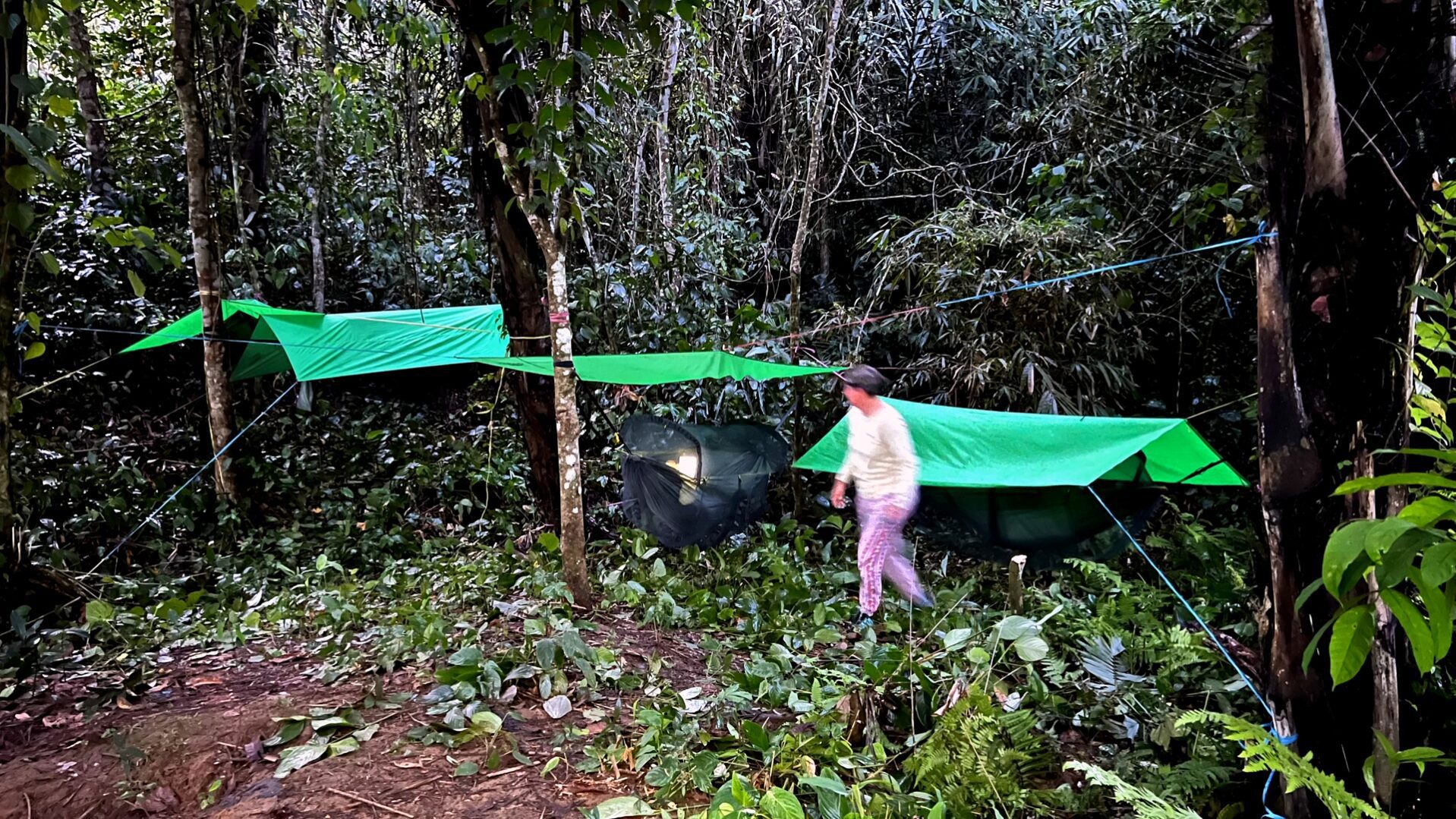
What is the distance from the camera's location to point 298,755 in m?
1.78

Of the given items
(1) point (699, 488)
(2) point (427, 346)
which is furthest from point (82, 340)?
(1) point (699, 488)

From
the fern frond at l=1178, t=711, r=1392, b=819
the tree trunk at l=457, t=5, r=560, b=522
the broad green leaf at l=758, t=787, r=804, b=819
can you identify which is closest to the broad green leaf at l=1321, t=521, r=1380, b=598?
the fern frond at l=1178, t=711, r=1392, b=819

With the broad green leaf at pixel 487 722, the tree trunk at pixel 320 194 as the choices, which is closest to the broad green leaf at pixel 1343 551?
the broad green leaf at pixel 487 722

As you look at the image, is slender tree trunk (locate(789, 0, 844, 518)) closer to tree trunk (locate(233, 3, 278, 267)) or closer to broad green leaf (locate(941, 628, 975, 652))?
broad green leaf (locate(941, 628, 975, 652))

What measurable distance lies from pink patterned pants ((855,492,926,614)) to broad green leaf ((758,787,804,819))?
139 cm

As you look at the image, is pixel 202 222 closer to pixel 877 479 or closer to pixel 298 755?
pixel 298 755

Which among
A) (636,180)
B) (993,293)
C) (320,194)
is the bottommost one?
(993,293)

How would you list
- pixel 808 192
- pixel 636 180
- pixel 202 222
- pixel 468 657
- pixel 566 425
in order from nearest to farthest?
pixel 468 657, pixel 566 425, pixel 202 222, pixel 808 192, pixel 636 180

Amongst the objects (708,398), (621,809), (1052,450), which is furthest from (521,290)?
(621,809)

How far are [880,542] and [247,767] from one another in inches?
73.6

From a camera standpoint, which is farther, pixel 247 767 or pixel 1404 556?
pixel 247 767

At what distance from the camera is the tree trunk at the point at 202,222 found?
3.50 m

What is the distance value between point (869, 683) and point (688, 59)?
3614 millimetres

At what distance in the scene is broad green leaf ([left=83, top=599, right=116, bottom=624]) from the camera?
2527mm
